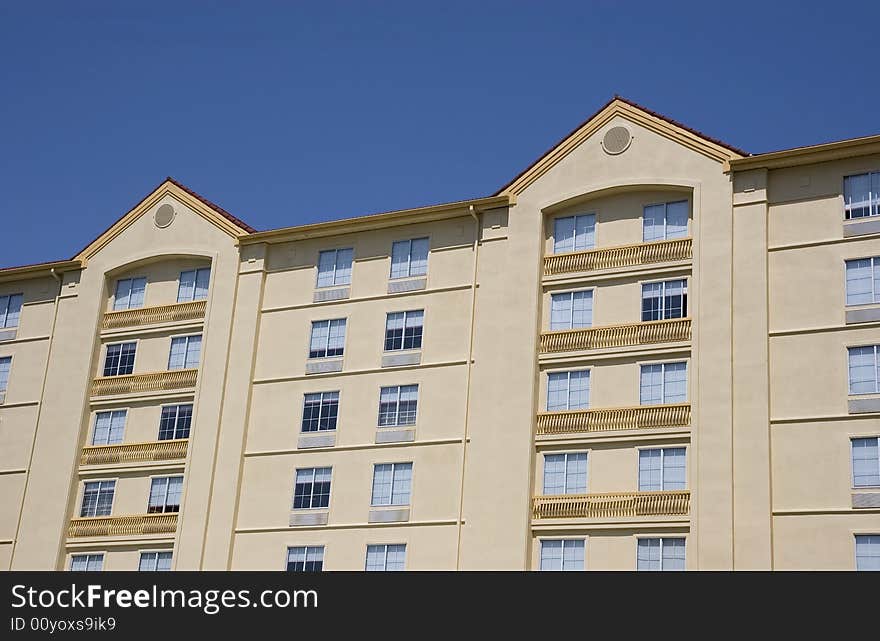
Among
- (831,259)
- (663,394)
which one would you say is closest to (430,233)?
(663,394)

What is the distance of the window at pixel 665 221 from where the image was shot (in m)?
45.1

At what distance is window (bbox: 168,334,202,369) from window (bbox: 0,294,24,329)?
347 inches

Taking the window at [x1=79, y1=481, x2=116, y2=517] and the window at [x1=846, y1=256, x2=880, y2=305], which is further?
the window at [x1=79, y1=481, x2=116, y2=517]

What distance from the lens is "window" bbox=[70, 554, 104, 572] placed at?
50.0 meters

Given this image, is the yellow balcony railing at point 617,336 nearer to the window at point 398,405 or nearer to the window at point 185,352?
the window at point 398,405

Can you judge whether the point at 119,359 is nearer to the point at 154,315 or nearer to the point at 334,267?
the point at 154,315

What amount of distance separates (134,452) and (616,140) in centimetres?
2214

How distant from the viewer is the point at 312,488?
4753 centimetres

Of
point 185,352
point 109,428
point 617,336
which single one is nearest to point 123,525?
point 109,428

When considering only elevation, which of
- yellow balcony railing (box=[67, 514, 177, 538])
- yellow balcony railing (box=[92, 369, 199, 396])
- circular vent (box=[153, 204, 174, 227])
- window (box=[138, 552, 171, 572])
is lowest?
window (box=[138, 552, 171, 572])

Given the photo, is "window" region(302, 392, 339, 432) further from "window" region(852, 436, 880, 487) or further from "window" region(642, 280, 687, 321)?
"window" region(852, 436, 880, 487)

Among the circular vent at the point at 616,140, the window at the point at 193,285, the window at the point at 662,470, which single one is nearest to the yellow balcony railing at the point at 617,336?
the window at the point at 662,470

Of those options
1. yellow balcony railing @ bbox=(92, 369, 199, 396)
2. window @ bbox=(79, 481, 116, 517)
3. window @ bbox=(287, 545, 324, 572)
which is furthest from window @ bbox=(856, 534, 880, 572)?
window @ bbox=(79, 481, 116, 517)
